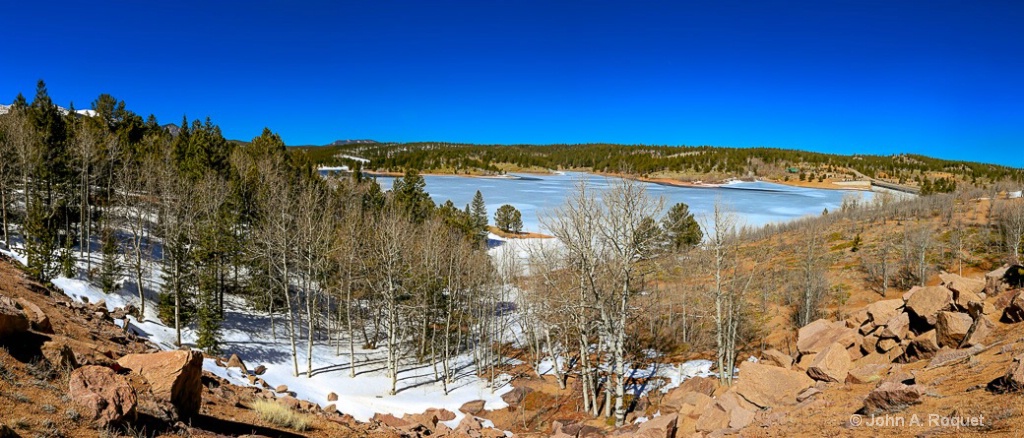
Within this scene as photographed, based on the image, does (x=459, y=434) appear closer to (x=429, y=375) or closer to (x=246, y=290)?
(x=429, y=375)

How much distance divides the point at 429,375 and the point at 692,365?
16035 millimetres

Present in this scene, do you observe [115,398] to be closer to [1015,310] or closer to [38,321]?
[38,321]

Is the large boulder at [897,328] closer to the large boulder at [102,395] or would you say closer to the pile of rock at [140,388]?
the pile of rock at [140,388]

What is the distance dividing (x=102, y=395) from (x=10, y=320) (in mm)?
3162

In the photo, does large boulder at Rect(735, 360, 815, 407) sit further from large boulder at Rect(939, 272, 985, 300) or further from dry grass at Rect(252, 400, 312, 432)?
dry grass at Rect(252, 400, 312, 432)

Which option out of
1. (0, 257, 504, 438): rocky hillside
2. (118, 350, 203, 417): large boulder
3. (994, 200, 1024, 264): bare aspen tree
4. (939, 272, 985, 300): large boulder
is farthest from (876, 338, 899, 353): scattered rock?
(994, 200, 1024, 264): bare aspen tree

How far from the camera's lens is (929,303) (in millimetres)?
15680

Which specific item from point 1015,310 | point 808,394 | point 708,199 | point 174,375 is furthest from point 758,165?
point 174,375

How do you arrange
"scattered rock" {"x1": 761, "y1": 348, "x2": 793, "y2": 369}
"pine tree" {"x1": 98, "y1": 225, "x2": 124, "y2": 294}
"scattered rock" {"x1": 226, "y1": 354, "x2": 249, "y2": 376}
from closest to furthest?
1. "scattered rock" {"x1": 761, "y1": 348, "x2": 793, "y2": 369}
2. "scattered rock" {"x1": 226, "y1": 354, "x2": 249, "y2": 376}
3. "pine tree" {"x1": 98, "y1": 225, "x2": 124, "y2": 294}

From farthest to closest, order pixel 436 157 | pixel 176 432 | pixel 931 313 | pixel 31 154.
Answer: pixel 436 157 < pixel 31 154 < pixel 931 313 < pixel 176 432

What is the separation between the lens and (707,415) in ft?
44.1

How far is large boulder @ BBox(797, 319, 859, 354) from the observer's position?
57.7 ft

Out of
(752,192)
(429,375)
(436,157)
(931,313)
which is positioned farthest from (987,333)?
(436,157)

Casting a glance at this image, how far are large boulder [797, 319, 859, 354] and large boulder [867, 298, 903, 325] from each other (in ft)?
2.89
